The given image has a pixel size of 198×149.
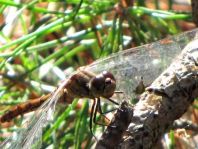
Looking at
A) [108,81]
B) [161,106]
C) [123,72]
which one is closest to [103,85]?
[108,81]

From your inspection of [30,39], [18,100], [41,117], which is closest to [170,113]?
[41,117]

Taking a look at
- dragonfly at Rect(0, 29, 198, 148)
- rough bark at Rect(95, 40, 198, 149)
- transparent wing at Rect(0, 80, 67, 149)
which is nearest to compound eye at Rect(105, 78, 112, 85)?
dragonfly at Rect(0, 29, 198, 148)

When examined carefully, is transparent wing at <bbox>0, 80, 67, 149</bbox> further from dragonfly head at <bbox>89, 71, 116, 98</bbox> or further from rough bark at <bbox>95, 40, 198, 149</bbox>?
rough bark at <bbox>95, 40, 198, 149</bbox>

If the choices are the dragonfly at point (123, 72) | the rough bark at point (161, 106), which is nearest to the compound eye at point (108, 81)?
the dragonfly at point (123, 72)

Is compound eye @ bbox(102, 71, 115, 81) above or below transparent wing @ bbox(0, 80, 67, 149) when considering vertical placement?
above

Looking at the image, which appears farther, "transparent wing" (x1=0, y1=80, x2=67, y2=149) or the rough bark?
"transparent wing" (x1=0, y1=80, x2=67, y2=149)

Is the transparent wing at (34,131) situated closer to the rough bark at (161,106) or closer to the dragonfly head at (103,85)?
the dragonfly head at (103,85)

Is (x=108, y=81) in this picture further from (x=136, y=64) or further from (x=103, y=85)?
(x=136, y=64)
